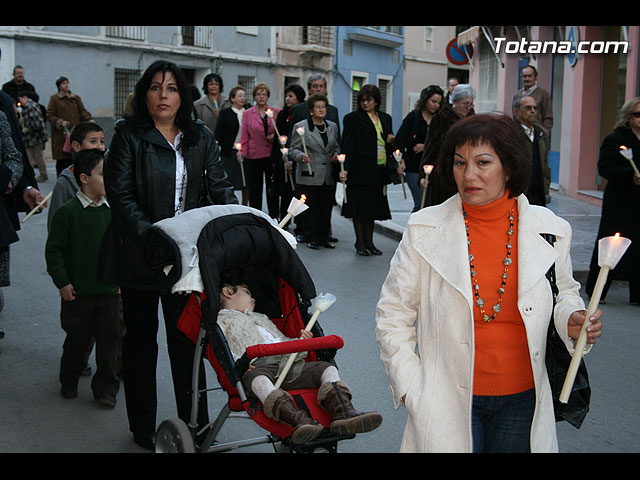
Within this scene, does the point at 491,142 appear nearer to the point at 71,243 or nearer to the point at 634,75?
the point at 71,243

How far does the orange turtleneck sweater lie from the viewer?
3027 mm

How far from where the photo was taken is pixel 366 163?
428 inches

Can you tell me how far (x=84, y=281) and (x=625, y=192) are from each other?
529 cm

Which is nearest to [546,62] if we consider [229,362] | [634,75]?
[634,75]

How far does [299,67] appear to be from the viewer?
1469 inches

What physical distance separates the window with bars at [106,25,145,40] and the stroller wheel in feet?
87.9

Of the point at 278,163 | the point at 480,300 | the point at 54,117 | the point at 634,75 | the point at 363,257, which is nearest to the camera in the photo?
the point at 480,300

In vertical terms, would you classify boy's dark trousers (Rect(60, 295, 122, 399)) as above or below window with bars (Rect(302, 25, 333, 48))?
below

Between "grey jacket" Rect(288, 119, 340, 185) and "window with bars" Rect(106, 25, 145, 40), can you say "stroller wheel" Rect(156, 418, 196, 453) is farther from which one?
"window with bars" Rect(106, 25, 145, 40)

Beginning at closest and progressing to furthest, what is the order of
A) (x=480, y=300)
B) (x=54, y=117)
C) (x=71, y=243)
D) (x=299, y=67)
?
(x=480, y=300)
(x=71, y=243)
(x=54, y=117)
(x=299, y=67)

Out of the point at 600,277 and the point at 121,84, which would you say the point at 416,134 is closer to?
the point at 600,277

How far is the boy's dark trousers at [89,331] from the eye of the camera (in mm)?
5570

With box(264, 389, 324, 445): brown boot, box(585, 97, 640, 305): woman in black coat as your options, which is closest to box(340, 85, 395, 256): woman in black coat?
box(585, 97, 640, 305): woman in black coat

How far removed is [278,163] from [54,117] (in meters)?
6.81
